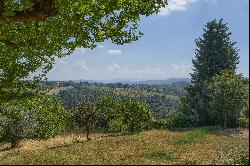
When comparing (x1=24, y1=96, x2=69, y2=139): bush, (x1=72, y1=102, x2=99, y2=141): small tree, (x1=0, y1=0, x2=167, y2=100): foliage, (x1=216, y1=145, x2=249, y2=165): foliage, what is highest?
(x1=0, y1=0, x2=167, y2=100): foliage

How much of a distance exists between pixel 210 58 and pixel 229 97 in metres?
11.6

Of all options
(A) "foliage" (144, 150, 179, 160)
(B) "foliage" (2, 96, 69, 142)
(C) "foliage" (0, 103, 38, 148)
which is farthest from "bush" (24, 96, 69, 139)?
(A) "foliage" (144, 150, 179, 160)

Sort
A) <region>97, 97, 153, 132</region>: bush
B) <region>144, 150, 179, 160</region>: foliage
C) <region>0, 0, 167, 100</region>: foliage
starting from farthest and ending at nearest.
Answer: <region>97, 97, 153, 132</region>: bush → <region>144, 150, 179, 160</region>: foliage → <region>0, 0, 167, 100</region>: foliage

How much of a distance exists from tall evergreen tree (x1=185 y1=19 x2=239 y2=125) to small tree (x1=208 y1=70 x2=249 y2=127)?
20.5 ft

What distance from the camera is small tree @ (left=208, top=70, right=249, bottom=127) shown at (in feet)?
158

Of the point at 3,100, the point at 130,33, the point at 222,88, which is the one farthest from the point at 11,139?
the point at 130,33

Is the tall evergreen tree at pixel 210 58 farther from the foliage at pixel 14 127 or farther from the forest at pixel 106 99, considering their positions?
the foliage at pixel 14 127

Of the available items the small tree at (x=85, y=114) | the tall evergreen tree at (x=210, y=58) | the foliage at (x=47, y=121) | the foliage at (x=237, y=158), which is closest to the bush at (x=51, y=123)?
the foliage at (x=47, y=121)

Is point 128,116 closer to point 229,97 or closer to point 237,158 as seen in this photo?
point 229,97

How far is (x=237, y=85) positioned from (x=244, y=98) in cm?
263

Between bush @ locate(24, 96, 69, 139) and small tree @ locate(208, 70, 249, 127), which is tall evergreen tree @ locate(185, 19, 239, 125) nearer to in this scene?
small tree @ locate(208, 70, 249, 127)

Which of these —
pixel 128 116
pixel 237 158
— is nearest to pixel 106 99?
pixel 128 116

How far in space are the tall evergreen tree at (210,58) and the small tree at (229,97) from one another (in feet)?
20.5

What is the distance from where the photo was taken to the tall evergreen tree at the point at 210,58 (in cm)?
5866
